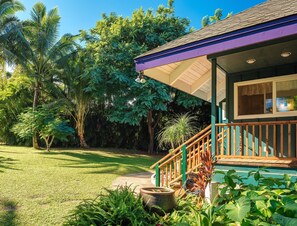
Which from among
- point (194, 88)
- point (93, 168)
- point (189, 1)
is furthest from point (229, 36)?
point (189, 1)

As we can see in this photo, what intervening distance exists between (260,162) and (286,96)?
73.4 inches

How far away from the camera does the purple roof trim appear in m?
3.31

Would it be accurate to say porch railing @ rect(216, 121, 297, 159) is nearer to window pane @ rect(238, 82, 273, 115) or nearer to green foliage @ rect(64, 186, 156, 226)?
window pane @ rect(238, 82, 273, 115)

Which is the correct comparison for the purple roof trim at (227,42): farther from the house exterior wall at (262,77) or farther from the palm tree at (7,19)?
the palm tree at (7,19)

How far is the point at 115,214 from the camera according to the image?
132 inches

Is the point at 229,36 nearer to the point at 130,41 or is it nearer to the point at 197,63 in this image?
the point at 197,63

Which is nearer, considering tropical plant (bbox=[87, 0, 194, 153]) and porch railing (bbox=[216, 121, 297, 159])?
porch railing (bbox=[216, 121, 297, 159])

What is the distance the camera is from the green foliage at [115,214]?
3.30 meters

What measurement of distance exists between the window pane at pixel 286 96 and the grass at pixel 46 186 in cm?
460

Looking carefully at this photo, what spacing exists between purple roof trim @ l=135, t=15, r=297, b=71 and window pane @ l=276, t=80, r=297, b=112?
2.33 meters

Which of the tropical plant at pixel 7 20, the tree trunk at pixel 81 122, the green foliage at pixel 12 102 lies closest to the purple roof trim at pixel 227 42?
the tropical plant at pixel 7 20

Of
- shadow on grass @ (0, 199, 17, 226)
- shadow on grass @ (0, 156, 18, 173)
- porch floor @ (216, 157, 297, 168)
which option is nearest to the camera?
porch floor @ (216, 157, 297, 168)

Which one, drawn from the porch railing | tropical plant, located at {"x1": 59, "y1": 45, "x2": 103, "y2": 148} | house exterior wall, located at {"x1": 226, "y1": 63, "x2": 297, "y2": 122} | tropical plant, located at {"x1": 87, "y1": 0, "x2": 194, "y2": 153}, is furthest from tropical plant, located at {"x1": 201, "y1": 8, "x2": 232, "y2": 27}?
the porch railing

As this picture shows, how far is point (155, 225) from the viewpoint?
3.31m
